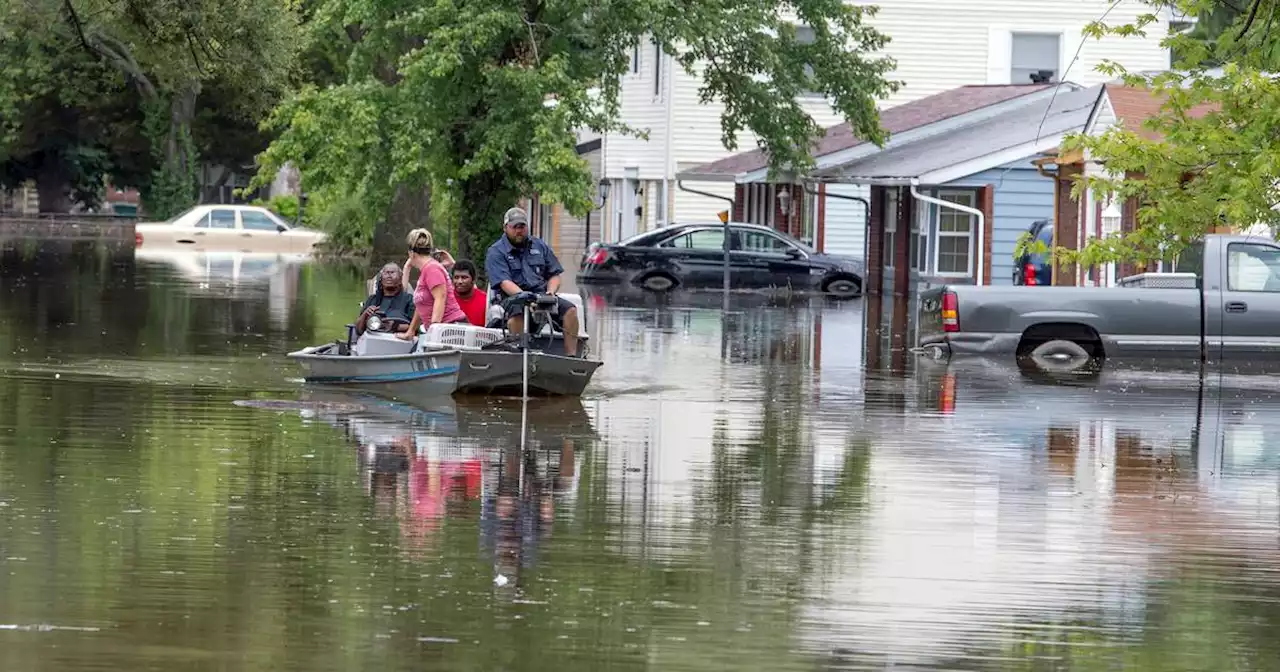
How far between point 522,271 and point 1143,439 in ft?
18.8

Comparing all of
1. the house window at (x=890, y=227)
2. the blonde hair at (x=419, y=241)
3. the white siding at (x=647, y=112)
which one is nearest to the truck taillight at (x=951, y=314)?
the blonde hair at (x=419, y=241)

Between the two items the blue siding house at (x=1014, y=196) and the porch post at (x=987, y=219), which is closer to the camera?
the blue siding house at (x=1014, y=196)

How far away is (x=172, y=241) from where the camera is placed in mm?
63781

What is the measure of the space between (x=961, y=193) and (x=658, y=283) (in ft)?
21.5

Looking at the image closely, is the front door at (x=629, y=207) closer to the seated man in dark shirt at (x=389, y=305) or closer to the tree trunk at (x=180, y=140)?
the tree trunk at (x=180, y=140)

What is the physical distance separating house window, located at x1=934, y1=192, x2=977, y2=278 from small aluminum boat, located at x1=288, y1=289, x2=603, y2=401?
23231 mm

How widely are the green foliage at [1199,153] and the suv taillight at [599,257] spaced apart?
2841 cm

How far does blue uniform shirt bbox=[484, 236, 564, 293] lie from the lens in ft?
68.1

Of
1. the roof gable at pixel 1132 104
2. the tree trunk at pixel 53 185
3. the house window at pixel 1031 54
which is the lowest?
the roof gable at pixel 1132 104

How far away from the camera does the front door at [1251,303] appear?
2495 centimetres

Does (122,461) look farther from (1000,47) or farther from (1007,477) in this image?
(1000,47)

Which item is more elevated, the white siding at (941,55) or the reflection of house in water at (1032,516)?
the white siding at (941,55)

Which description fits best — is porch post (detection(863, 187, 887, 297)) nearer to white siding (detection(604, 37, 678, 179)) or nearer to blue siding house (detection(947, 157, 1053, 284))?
blue siding house (detection(947, 157, 1053, 284))

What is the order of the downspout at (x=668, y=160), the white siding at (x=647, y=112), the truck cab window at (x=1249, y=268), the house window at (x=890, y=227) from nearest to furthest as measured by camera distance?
the truck cab window at (x=1249, y=268), the house window at (x=890, y=227), the downspout at (x=668, y=160), the white siding at (x=647, y=112)
